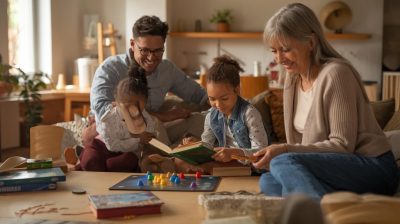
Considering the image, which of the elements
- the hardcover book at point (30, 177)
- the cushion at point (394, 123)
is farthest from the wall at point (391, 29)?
the hardcover book at point (30, 177)

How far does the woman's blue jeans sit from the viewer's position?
78.7 inches

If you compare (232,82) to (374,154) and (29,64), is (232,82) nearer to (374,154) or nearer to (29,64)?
(374,154)

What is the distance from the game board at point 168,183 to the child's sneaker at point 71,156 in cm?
81

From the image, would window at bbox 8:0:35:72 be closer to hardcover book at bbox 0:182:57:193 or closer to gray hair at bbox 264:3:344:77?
hardcover book at bbox 0:182:57:193

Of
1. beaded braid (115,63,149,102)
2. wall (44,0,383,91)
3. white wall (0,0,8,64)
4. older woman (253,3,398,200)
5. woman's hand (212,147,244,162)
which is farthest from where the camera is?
wall (44,0,383,91)

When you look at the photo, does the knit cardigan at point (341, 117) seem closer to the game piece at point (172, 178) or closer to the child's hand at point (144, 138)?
the game piece at point (172, 178)

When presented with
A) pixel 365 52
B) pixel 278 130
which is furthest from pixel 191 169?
pixel 365 52

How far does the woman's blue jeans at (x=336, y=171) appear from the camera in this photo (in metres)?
2.00

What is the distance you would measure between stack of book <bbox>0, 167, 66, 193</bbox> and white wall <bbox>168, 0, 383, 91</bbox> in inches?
172

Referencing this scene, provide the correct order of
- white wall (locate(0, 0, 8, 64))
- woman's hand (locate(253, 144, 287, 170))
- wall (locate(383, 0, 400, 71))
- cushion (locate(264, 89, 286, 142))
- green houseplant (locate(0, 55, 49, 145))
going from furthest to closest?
wall (locate(383, 0, 400, 71)) < white wall (locate(0, 0, 8, 64)) < green houseplant (locate(0, 55, 49, 145)) < cushion (locate(264, 89, 286, 142)) < woman's hand (locate(253, 144, 287, 170))

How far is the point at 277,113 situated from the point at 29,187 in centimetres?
187

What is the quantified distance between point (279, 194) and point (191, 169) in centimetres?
71

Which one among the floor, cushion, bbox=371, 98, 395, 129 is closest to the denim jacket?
cushion, bbox=371, 98, 395, 129

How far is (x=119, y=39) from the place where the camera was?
6406mm
